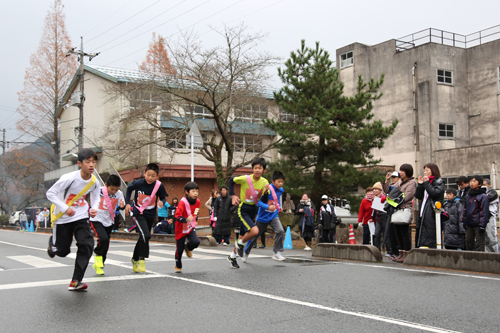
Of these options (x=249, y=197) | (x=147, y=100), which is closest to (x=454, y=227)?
(x=249, y=197)

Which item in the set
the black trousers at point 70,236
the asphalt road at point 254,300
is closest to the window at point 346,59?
the asphalt road at point 254,300

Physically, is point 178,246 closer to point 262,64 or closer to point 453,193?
point 453,193

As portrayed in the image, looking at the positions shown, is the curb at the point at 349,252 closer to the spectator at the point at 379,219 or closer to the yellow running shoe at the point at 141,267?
the spectator at the point at 379,219

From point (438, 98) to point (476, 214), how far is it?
25.2m

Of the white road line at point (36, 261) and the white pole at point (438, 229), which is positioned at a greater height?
the white pole at point (438, 229)

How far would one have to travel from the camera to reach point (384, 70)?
35562 mm

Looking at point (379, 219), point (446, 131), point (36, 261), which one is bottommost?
point (36, 261)

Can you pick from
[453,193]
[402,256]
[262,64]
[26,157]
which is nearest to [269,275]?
[402,256]

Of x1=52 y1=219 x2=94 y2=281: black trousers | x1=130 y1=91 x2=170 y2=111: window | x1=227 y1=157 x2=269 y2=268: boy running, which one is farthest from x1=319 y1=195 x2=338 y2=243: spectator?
x1=130 y1=91 x2=170 y2=111: window

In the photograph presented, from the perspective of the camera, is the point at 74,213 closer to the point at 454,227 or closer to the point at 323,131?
the point at 454,227

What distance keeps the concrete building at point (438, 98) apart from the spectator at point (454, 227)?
21819mm

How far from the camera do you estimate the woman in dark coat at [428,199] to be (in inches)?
371

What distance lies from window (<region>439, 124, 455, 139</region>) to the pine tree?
14.2 m

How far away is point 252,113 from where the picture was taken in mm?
24875
